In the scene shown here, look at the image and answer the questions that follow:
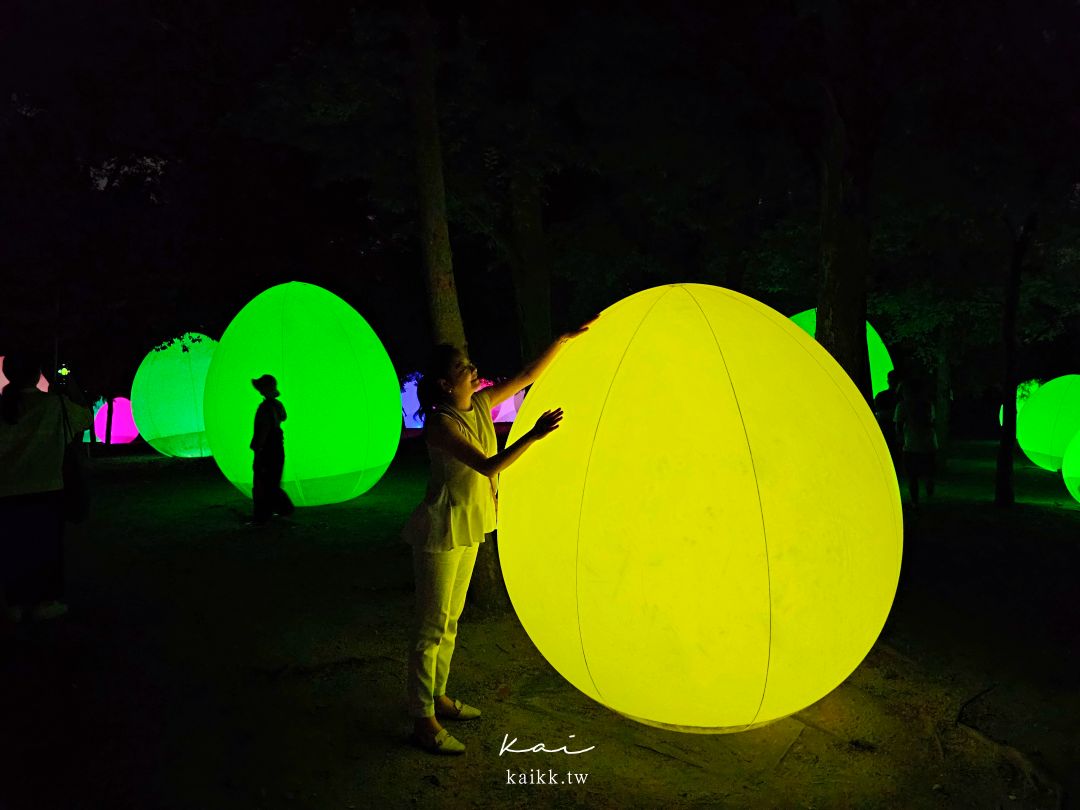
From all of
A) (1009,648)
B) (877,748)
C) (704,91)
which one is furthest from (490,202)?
(877,748)

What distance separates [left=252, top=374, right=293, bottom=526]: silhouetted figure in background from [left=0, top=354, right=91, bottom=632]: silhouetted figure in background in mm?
4082

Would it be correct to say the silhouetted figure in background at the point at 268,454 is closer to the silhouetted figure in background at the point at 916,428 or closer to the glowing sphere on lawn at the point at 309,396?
the glowing sphere on lawn at the point at 309,396

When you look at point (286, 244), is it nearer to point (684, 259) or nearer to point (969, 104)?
point (684, 259)

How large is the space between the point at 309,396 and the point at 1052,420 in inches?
637

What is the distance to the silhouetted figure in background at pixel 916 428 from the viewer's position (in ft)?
40.0

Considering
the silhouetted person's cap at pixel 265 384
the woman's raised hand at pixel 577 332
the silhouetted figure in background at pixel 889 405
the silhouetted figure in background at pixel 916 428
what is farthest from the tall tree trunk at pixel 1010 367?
the woman's raised hand at pixel 577 332

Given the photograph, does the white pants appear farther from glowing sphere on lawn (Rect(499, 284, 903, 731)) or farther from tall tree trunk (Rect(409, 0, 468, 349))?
tall tree trunk (Rect(409, 0, 468, 349))

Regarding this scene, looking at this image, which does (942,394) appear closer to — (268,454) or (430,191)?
(268,454)

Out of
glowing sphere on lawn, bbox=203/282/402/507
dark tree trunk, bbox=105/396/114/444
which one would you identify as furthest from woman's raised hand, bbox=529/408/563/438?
dark tree trunk, bbox=105/396/114/444

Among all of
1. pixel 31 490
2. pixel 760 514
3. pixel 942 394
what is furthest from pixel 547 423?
pixel 942 394

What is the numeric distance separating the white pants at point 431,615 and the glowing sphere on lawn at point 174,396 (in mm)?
18806

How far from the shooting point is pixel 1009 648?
20.8 feet

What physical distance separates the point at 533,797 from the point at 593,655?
703 millimetres

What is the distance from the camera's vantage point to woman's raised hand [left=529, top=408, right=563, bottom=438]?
4156mm
